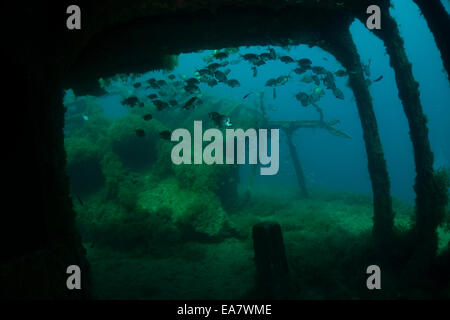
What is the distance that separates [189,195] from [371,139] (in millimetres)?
7571

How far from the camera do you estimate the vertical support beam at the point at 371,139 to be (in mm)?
8215

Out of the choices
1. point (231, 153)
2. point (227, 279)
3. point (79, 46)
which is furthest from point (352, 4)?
point (231, 153)

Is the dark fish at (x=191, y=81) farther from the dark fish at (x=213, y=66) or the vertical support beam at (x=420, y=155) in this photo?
the vertical support beam at (x=420, y=155)

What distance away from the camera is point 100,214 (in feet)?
41.4

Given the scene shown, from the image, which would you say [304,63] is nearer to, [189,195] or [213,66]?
[213,66]

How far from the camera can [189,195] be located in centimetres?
1276

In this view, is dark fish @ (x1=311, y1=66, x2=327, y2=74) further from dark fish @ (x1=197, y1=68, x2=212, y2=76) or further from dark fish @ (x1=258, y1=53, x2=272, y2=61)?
dark fish @ (x1=197, y1=68, x2=212, y2=76)

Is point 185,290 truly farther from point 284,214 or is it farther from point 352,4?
point 284,214

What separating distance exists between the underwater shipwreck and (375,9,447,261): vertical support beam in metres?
0.03

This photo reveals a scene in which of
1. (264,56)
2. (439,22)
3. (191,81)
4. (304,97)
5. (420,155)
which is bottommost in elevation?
(420,155)

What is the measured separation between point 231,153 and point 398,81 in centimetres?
959

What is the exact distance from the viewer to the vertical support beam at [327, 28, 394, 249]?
27.0 ft

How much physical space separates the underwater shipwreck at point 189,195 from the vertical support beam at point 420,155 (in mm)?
30

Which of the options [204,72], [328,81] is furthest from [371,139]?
[204,72]
